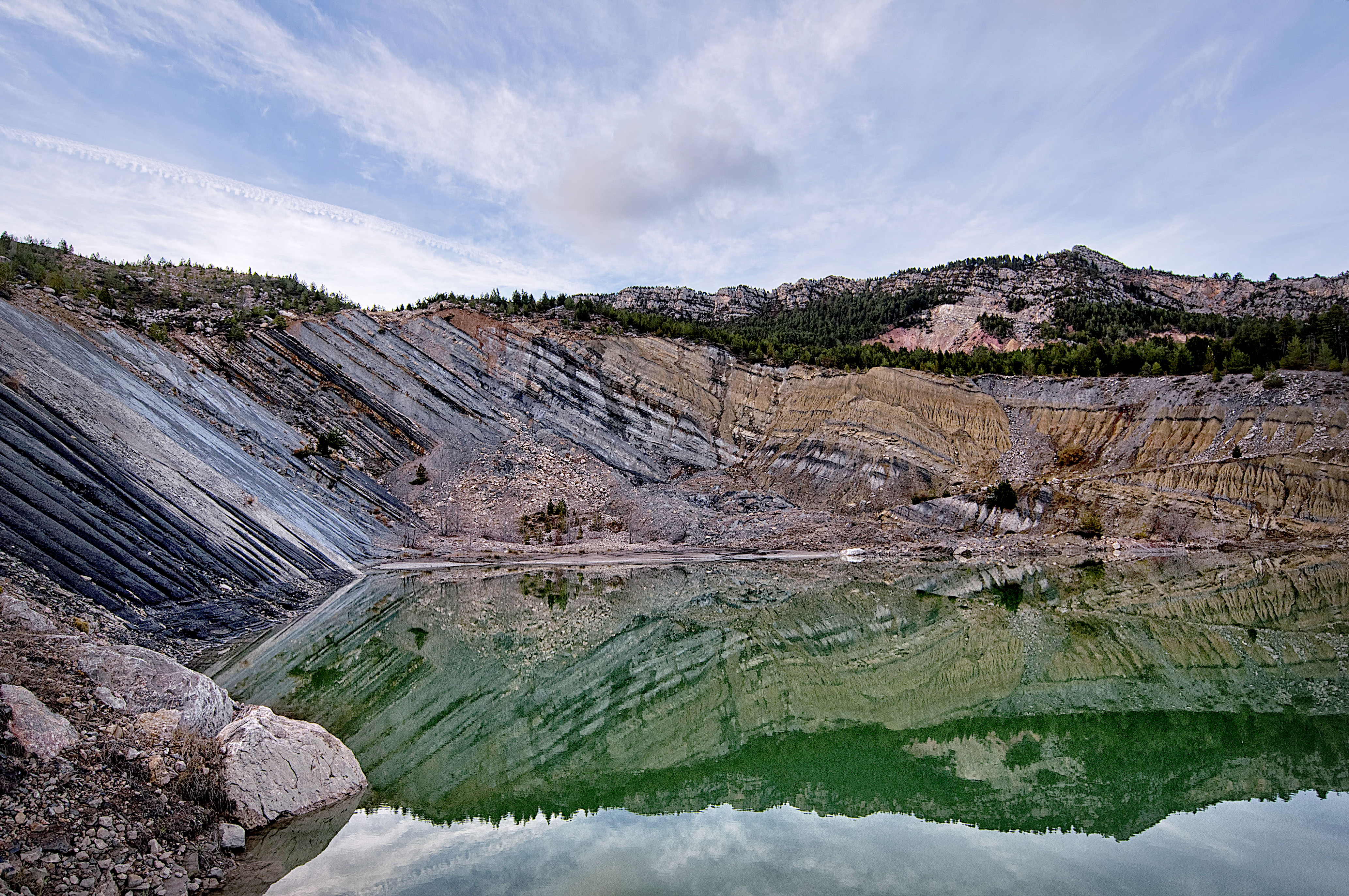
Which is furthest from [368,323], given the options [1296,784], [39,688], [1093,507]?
[1296,784]

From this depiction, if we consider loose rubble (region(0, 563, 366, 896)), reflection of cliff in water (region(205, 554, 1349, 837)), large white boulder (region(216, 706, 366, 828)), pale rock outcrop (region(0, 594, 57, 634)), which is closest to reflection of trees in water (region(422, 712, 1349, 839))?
reflection of cliff in water (region(205, 554, 1349, 837))

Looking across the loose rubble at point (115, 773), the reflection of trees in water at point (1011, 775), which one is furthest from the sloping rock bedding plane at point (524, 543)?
the reflection of trees in water at point (1011, 775)

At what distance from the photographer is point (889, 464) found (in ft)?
141

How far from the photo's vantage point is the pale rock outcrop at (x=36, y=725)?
7258 millimetres

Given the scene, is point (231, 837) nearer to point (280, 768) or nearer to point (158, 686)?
point (280, 768)

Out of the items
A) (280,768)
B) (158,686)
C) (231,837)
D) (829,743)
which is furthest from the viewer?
(829,743)

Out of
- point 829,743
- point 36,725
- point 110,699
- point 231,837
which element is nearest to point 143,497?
point 110,699

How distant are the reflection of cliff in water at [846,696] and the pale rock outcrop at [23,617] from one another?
3358 mm

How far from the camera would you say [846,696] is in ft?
47.3

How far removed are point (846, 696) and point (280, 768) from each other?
33.9ft

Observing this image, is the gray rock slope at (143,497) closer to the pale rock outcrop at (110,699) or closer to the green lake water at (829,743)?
the green lake water at (829,743)

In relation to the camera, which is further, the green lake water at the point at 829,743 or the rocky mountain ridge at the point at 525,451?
the rocky mountain ridge at the point at 525,451

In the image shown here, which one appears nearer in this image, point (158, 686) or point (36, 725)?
point (36, 725)

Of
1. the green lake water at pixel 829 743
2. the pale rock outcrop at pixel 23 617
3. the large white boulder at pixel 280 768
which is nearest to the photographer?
the green lake water at pixel 829 743
